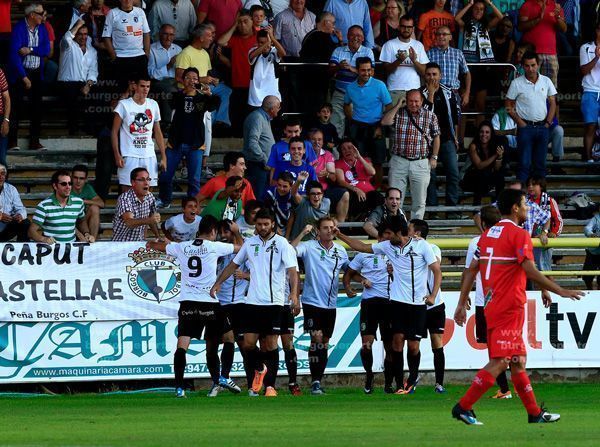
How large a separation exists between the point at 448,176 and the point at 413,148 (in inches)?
56.2

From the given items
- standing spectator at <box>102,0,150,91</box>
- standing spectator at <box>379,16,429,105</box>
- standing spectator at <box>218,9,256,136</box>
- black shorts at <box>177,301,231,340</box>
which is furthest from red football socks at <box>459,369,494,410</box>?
standing spectator at <box>102,0,150,91</box>

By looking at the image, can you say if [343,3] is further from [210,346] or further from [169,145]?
[210,346]

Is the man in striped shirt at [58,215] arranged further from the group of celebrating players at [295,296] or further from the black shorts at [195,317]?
the black shorts at [195,317]

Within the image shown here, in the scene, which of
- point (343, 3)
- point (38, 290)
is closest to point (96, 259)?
point (38, 290)

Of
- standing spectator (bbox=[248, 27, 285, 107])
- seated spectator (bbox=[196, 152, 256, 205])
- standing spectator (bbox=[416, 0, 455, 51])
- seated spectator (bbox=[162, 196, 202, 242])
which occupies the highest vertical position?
standing spectator (bbox=[416, 0, 455, 51])

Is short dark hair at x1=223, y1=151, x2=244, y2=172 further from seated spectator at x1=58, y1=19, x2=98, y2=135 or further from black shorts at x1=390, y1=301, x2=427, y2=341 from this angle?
seated spectator at x1=58, y1=19, x2=98, y2=135

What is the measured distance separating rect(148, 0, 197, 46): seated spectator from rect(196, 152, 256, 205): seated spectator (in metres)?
4.05

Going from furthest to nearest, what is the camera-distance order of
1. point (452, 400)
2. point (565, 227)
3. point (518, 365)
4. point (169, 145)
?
point (565, 227)
point (169, 145)
point (452, 400)
point (518, 365)

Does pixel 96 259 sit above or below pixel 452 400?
above

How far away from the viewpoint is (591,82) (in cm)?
2308

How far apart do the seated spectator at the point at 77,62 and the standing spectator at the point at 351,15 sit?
377 centimetres

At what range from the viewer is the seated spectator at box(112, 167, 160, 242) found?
59.9 feet

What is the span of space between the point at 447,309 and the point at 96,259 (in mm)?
4517

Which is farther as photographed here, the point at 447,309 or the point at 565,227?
the point at 565,227
